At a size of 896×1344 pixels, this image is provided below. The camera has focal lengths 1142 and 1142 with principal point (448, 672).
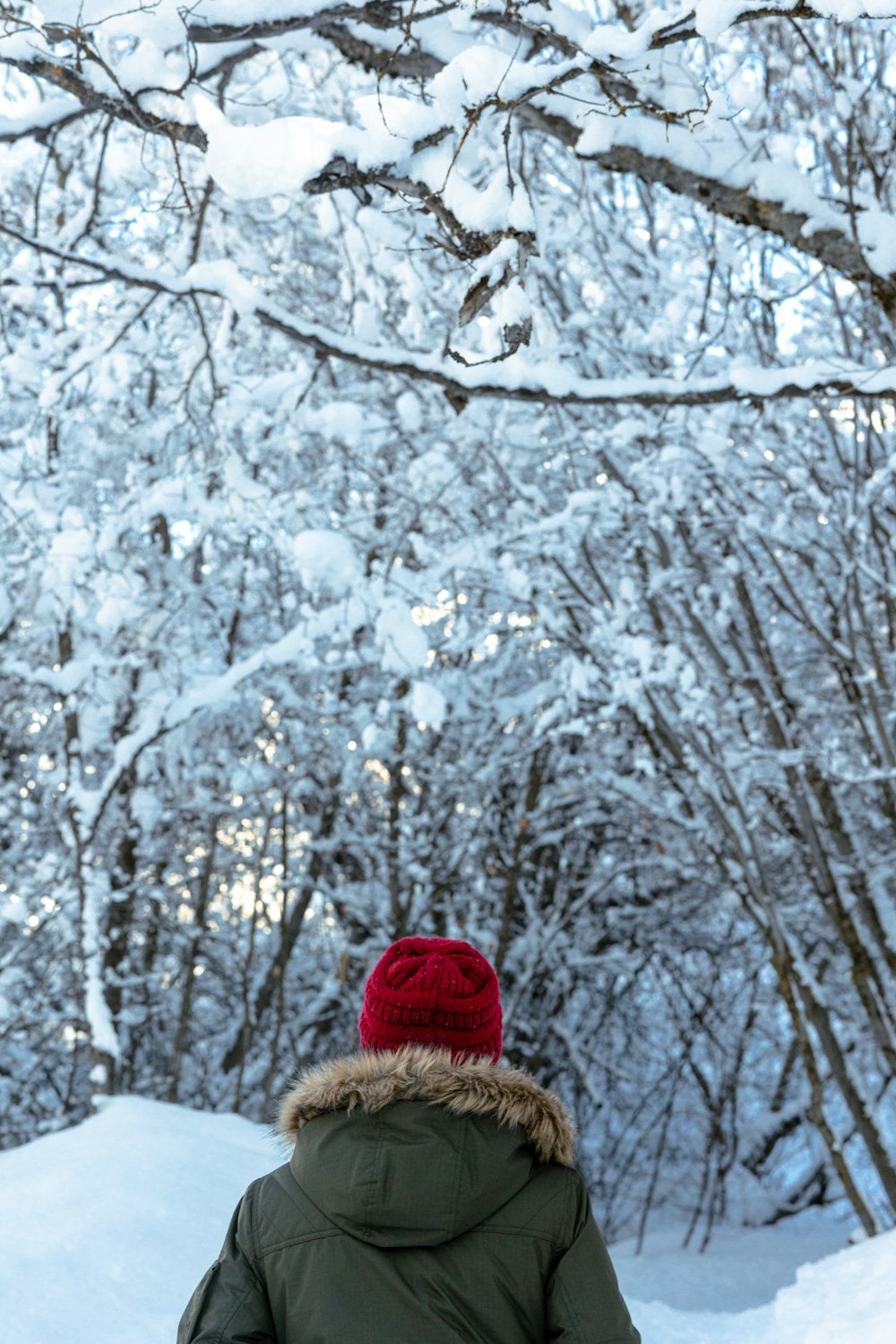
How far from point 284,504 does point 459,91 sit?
3.49 meters

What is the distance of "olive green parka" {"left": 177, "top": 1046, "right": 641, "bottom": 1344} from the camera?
4.46 feet

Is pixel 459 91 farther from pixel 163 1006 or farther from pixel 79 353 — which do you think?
pixel 163 1006

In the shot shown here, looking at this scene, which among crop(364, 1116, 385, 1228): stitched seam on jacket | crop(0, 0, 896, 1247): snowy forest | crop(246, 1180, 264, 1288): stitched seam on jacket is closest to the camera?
crop(364, 1116, 385, 1228): stitched seam on jacket

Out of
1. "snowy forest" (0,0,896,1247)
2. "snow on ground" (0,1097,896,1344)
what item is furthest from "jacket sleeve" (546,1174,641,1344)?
"snowy forest" (0,0,896,1247)

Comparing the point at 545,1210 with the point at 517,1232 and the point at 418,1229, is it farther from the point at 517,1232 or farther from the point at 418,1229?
the point at 418,1229

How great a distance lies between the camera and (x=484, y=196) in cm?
236

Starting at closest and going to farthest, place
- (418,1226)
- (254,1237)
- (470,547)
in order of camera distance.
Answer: (418,1226)
(254,1237)
(470,547)

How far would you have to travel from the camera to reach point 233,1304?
56.4 inches

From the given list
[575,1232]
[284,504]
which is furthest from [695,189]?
[284,504]

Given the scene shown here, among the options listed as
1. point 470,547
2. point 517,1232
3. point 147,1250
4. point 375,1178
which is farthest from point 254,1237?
point 470,547

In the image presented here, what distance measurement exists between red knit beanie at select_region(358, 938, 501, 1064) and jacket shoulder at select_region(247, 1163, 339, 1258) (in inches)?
8.0

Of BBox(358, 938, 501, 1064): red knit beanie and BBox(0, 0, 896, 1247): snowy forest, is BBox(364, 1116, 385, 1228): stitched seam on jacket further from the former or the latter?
BBox(0, 0, 896, 1247): snowy forest

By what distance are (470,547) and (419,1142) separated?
4.48m

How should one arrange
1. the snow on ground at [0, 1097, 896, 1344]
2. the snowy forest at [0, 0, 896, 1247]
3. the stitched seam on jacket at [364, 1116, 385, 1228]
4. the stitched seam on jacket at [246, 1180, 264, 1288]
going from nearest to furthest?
the stitched seam on jacket at [364, 1116, 385, 1228] → the stitched seam on jacket at [246, 1180, 264, 1288] → the snow on ground at [0, 1097, 896, 1344] → the snowy forest at [0, 0, 896, 1247]
